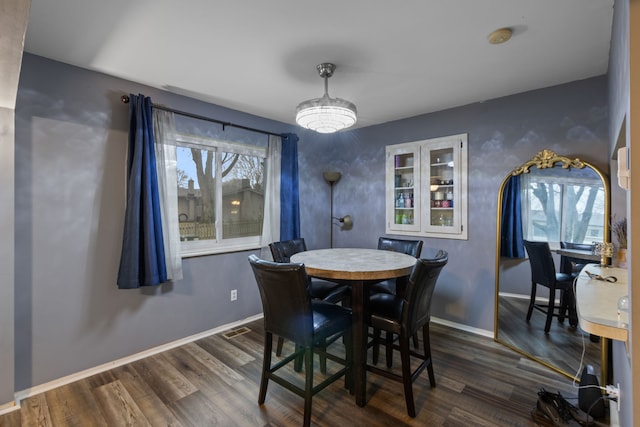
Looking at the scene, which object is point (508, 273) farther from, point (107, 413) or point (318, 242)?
point (107, 413)

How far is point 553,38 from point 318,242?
10.3ft

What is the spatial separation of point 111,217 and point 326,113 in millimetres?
1902

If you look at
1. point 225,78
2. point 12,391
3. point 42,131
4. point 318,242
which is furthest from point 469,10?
point 12,391

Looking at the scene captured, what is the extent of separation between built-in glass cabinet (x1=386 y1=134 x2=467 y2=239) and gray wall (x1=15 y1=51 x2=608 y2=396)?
0.10 m

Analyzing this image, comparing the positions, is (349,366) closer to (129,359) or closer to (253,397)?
(253,397)

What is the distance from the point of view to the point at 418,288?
73.0 inches

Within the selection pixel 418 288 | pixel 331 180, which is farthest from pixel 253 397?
pixel 331 180

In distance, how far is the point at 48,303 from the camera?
7.15 ft

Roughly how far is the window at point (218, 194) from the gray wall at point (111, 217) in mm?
216

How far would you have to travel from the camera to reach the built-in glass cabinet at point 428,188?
3.22 m

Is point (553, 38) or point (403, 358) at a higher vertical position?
point (553, 38)

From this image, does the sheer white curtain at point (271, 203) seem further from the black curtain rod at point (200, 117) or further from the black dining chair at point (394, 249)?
the black dining chair at point (394, 249)

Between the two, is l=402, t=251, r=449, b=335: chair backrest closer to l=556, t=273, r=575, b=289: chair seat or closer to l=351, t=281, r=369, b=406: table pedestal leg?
l=351, t=281, r=369, b=406: table pedestal leg

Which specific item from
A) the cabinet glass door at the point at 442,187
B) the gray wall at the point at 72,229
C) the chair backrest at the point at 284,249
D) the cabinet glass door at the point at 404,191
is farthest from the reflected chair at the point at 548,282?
the gray wall at the point at 72,229
